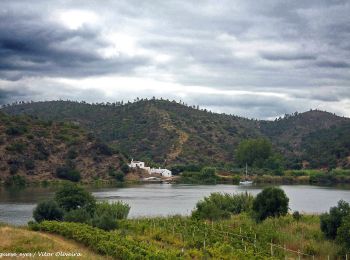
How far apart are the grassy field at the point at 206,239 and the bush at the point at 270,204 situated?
2.91 metres

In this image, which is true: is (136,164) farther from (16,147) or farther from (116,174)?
(16,147)

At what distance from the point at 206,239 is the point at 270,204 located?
→ 1674 centimetres

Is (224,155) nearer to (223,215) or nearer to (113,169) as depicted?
(113,169)

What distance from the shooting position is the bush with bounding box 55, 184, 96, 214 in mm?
60312


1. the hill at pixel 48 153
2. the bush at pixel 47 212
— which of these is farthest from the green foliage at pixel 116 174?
the bush at pixel 47 212

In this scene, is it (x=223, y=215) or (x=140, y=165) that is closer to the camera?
(x=223, y=215)

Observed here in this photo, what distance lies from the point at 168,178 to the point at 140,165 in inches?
385

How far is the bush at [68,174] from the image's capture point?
5148 inches

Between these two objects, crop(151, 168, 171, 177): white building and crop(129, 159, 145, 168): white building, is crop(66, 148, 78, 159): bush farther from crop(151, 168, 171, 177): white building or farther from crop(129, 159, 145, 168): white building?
crop(151, 168, 171, 177): white building

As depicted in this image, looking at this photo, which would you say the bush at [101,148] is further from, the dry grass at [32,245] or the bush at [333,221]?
the dry grass at [32,245]

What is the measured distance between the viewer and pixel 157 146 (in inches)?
7534

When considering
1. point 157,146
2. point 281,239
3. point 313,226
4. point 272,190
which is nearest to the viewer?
point 281,239

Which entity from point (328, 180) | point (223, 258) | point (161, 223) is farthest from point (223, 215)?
point (328, 180)

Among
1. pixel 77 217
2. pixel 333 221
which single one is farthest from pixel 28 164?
pixel 333 221
